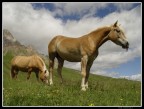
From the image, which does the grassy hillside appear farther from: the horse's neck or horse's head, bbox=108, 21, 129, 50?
horse's head, bbox=108, 21, 129, 50

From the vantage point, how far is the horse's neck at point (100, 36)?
633 inches

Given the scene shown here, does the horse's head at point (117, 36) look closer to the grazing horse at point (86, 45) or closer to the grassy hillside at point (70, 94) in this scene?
the grazing horse at point (86, 45)

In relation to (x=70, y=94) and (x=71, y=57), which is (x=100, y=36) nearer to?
(x=71, y=57)

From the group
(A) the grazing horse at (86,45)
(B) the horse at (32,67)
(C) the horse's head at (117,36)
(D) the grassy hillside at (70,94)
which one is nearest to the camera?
(D) the grassy hillside at (70,94)

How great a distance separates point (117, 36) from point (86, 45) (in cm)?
145

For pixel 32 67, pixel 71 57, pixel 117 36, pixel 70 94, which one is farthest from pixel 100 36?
pixel 32 67

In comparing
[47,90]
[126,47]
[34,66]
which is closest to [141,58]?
[126,47]

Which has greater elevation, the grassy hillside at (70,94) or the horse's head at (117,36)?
→ the horse's head at (117,36)

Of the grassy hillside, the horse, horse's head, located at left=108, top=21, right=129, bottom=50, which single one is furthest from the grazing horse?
the horse

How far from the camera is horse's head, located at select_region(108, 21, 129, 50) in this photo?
15342mm

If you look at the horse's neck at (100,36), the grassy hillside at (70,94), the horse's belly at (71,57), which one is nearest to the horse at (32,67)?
the grassy hillside at (70,94)

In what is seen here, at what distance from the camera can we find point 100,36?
16125 millimetres

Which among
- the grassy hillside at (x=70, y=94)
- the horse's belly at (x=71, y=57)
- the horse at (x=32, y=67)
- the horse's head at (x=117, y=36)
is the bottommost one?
the grassy hillside at (x=70, y=94)

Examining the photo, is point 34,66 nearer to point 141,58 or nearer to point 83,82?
point 83,82
